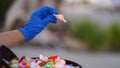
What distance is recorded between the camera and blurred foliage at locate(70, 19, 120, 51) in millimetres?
6742

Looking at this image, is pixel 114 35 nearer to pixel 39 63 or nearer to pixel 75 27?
pixel 75 27

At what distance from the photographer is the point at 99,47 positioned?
671 cm

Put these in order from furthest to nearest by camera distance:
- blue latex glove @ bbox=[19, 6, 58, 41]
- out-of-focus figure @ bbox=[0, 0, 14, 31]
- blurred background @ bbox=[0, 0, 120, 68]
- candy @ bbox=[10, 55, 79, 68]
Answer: out-of-focus figure @ bbox=[0, 0, 14, 31] → blurred background @ bbox=[0, 0, 120, 68] → blue latex glove @ bbox=[19, 6, 58, 41] → candy @ bbox=[10, 55, 79, 68]

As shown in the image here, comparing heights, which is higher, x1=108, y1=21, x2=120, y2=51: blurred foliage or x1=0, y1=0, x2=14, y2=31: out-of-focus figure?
x1=0, y1=0, x2=14, y2=31: out-of-focus figure

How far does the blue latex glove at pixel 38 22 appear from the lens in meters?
2.37

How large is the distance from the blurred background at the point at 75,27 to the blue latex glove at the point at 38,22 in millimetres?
4130

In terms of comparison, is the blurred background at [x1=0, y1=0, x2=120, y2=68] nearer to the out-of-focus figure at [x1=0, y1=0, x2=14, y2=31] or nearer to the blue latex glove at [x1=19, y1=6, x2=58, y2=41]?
the out-of-focus figure at [x1=0, y1=0, x2=14, y2=31]

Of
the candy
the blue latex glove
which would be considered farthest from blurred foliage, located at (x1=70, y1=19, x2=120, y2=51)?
the candy

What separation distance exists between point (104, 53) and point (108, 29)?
0.52 metres

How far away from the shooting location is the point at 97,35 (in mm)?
6793

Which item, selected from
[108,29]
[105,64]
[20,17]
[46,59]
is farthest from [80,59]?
[46,59]

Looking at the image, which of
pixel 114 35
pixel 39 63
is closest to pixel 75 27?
pixel 114 35

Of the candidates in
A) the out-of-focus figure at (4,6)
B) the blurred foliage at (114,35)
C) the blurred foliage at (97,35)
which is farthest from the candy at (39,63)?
the out-of-focus figure at (4,6)

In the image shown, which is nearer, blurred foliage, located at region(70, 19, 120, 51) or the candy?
the candy
